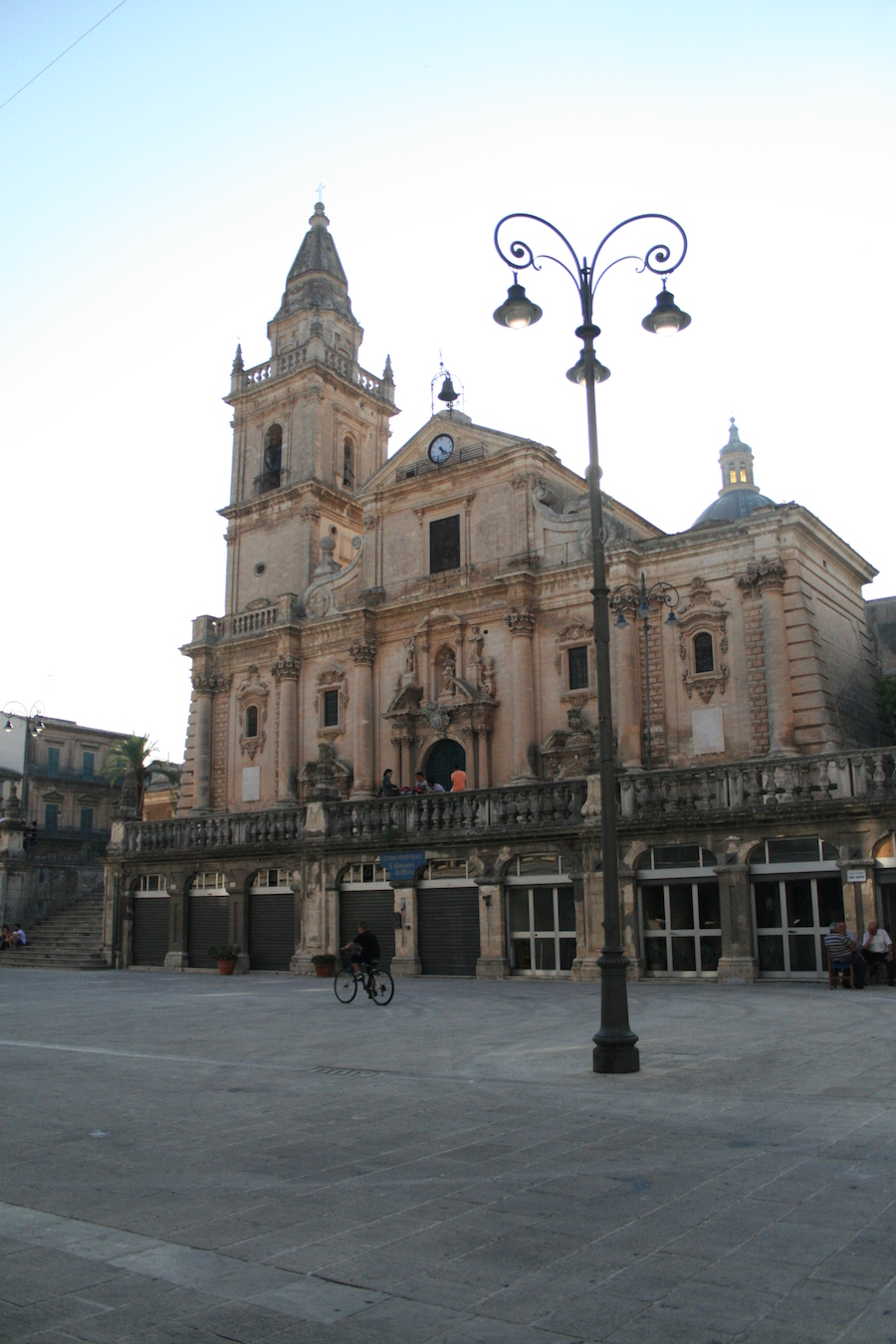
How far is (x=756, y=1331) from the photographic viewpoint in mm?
4625

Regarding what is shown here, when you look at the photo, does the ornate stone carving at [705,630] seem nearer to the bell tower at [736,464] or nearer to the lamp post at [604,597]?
the lamp post at [604,597]

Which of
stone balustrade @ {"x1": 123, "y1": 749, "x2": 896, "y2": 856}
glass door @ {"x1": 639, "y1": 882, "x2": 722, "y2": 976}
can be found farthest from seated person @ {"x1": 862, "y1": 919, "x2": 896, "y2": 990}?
glass door @ {"x1": 639, "y1": 882, "x2": 722, "y2": 976}

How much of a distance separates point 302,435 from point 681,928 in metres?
28.6

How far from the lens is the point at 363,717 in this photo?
1524 inches

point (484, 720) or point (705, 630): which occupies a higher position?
point (705, 630)

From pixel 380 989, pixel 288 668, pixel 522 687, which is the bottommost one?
pixel 380 989

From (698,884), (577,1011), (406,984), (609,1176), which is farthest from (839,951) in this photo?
(609,1176)

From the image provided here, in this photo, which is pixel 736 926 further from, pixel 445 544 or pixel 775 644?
pixel 445 544

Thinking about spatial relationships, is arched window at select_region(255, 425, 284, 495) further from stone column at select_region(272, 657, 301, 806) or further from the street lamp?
the street lamp

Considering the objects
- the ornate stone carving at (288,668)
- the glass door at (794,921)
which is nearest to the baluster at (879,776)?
the glass door at (794,921)

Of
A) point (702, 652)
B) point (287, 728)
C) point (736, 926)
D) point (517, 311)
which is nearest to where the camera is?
point (517, 311)

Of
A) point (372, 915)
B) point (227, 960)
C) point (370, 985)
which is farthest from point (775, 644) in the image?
point (227, 960)

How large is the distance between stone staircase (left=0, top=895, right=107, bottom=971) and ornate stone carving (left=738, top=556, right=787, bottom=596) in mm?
24255

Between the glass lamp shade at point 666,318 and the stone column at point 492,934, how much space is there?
16.9m
